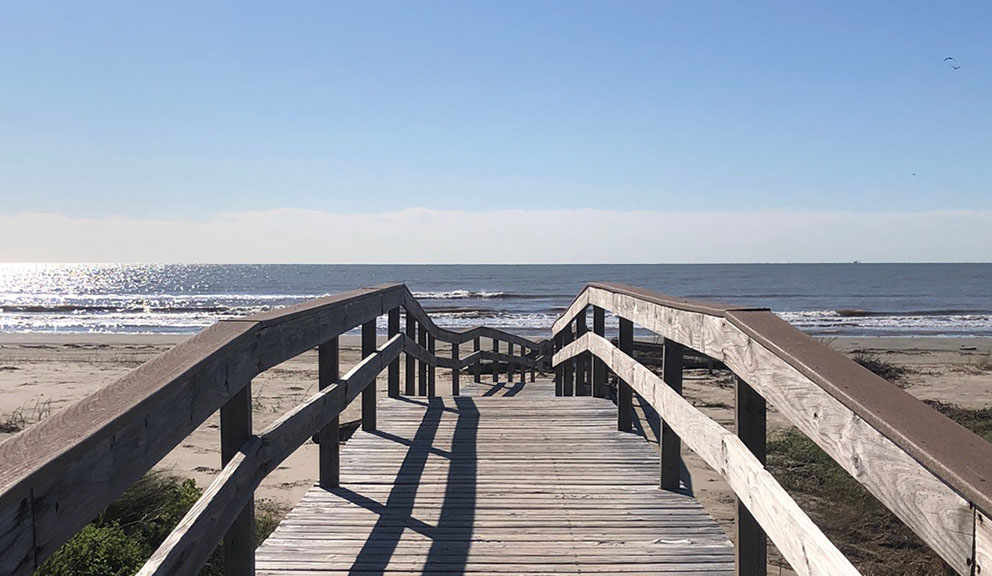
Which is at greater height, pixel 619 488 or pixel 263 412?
pixel 619 488

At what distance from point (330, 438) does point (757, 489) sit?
7.89 ft

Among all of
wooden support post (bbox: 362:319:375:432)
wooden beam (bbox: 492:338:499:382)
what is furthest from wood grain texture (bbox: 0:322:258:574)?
wooden beam (bbox: 492:338:499:382)

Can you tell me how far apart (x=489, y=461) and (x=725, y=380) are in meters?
11.7

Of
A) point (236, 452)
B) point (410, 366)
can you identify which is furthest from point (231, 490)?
point (410, 366)

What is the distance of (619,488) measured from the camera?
4.10m

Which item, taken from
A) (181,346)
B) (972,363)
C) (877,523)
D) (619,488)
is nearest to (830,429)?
(181,346)

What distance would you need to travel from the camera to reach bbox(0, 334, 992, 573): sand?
7.41 m

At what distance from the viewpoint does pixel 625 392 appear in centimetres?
518

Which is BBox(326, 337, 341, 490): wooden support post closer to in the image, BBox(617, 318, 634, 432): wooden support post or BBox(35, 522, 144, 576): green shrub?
BBox(35, 522, 144, 576): green shrub

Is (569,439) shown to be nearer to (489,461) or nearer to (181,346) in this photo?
(489,461)

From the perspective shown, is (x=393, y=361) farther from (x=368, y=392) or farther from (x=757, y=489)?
(x=757, y=489)

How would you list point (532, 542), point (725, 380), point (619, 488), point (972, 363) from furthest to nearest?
1. point (972, 363)
2. point (725, 380)
3. point (619, 488)
4. point (532, 542)

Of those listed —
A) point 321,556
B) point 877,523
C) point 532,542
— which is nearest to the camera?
point 321,556

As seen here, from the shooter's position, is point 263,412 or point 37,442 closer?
point 37,442
